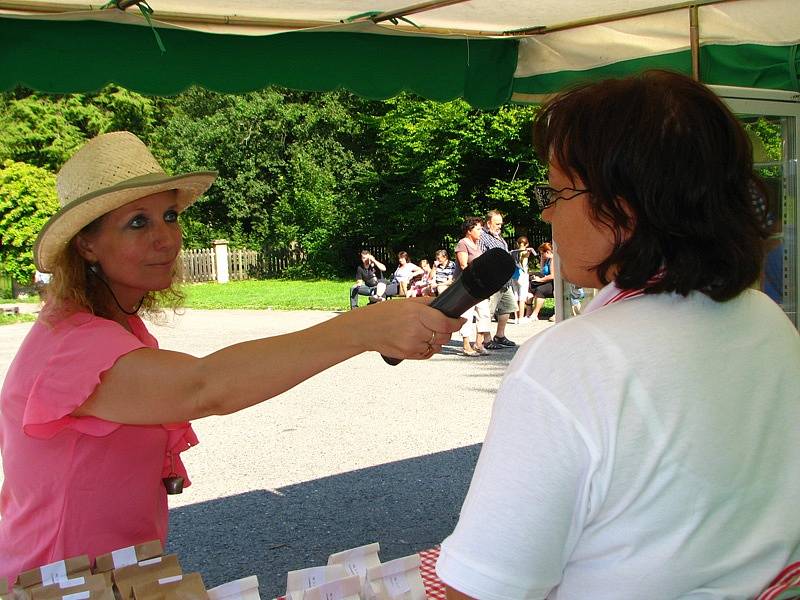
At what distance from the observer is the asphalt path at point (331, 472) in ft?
Result: 15.3

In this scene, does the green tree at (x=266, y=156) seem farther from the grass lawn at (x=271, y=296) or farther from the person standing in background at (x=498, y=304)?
the person standing in background at (x=498, y=304)

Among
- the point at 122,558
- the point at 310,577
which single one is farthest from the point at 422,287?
the point at 122,558

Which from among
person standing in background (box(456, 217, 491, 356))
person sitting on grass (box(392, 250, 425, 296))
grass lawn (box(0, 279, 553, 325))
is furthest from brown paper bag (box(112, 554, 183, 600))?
person sitting on grass (box(392, 250, 425, 296))

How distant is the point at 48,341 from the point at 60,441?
22cm

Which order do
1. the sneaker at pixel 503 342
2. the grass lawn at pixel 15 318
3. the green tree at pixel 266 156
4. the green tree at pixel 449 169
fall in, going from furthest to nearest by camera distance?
the green tree at pixel 266 156
the green tree at pixel 449 169
the grass lawn at pixel 15 318
the sneaker at pixel 503 342

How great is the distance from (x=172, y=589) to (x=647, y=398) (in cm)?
100

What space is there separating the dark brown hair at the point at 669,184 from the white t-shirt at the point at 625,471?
53 millimetres

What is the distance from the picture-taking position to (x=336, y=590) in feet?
5.38

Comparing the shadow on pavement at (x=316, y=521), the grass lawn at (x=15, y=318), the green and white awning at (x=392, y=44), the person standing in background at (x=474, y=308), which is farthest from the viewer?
the grass lawn at (x=15, y=318)

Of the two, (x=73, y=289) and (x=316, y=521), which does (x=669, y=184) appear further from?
(x=316, y=521)

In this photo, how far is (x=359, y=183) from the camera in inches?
1192

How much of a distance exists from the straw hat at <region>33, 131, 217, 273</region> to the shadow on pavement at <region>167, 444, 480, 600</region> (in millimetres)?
2653

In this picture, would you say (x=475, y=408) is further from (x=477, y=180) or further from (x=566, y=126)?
(x=477, y=180)

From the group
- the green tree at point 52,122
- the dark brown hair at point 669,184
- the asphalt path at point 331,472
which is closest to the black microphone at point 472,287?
the dark brown hair at point 669,184
